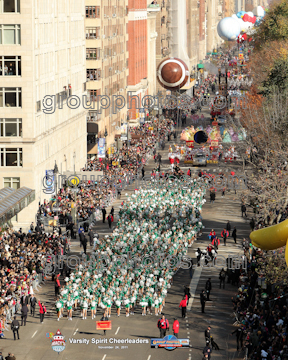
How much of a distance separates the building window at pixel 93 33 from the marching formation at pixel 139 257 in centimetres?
3702

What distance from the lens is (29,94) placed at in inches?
2628

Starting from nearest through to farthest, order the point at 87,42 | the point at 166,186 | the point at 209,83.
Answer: the point at 166,186, the point at 87,42, the point at 209,83

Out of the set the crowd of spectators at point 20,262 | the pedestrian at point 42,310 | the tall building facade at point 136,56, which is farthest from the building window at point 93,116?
the pedestrian at point 42,310

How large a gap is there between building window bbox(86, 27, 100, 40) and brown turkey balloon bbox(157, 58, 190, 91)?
153 feet

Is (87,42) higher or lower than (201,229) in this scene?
higher

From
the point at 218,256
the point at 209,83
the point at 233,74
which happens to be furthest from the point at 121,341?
the point at 209,83

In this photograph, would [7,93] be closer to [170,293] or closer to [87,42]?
[170,293]

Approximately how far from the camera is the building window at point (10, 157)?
66625 mm

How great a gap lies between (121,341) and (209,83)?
137245 millimetres

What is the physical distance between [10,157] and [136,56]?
63799 millimetres

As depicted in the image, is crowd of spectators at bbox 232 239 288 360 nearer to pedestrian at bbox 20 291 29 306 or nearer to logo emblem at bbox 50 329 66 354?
logo emblem at bbox 50 329 66 354

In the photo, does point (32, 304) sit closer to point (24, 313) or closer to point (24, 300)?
point (24, 300)

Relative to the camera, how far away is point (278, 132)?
64625 millimetres

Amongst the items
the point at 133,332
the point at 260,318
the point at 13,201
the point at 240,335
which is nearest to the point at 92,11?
the point at 13,201
